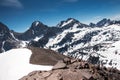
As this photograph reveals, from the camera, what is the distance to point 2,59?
87.8 metres

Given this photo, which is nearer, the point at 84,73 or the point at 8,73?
the point at 84,73

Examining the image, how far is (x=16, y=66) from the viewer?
74.3 metres

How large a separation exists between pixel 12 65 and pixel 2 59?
12.3 metres

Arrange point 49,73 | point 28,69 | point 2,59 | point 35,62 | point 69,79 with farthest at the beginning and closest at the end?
point 2,59 < point 35,62 < point 28,69 < point 49,73 < point 69,79

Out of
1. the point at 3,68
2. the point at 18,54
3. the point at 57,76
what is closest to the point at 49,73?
the point at 57,76

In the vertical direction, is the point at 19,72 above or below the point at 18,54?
below

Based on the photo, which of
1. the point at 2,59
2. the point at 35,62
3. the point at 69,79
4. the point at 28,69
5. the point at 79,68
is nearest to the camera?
the point at 69,79

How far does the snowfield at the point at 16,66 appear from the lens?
67.1 metres

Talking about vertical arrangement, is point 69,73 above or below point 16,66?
below

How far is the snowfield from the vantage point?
67.1 meters

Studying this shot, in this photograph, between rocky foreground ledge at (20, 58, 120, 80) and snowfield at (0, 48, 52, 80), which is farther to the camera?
snowfield at (0, 48, 52, 80)

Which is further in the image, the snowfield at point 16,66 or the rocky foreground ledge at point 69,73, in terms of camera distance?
the snowfield at point 16,66

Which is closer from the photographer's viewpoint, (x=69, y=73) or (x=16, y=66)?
(x=69, y=73)

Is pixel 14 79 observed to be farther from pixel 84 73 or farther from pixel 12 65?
pixel 84 73
